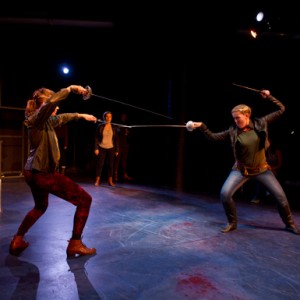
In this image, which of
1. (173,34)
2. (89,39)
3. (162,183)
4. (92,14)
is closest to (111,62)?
(89,39)

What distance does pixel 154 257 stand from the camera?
3.86 m

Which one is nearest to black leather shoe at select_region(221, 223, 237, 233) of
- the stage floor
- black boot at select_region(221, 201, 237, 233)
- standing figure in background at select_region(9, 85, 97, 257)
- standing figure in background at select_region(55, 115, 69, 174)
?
black boot at select_region(221, 201, 237, 233)

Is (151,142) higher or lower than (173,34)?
lower

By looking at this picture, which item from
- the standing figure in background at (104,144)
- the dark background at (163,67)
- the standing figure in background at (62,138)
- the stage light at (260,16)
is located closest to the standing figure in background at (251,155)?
the stage light at (260,16)

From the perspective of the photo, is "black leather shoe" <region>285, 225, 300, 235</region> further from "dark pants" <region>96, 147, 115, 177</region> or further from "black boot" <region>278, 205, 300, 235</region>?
"dark pants" <region>96, 147, 115, 177</region>

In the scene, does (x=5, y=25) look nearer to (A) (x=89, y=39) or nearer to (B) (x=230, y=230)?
(A) (x=89, y=39)

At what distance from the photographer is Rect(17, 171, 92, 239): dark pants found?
3.67 m

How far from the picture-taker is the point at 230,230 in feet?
16.7

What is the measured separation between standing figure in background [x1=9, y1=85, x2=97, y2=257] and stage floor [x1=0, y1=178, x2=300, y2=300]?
19 cm

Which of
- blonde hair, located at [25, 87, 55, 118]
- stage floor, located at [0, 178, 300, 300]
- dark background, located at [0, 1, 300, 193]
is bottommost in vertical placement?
stage floor, located at [0, 178, 300, 300]

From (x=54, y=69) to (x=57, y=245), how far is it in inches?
338

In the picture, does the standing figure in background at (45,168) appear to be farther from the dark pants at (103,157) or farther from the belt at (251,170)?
the dark pants at (103,157)

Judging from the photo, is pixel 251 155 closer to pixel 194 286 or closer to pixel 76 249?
pixel 194 286

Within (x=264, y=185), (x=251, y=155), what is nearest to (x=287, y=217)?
(x=264, y=185)
